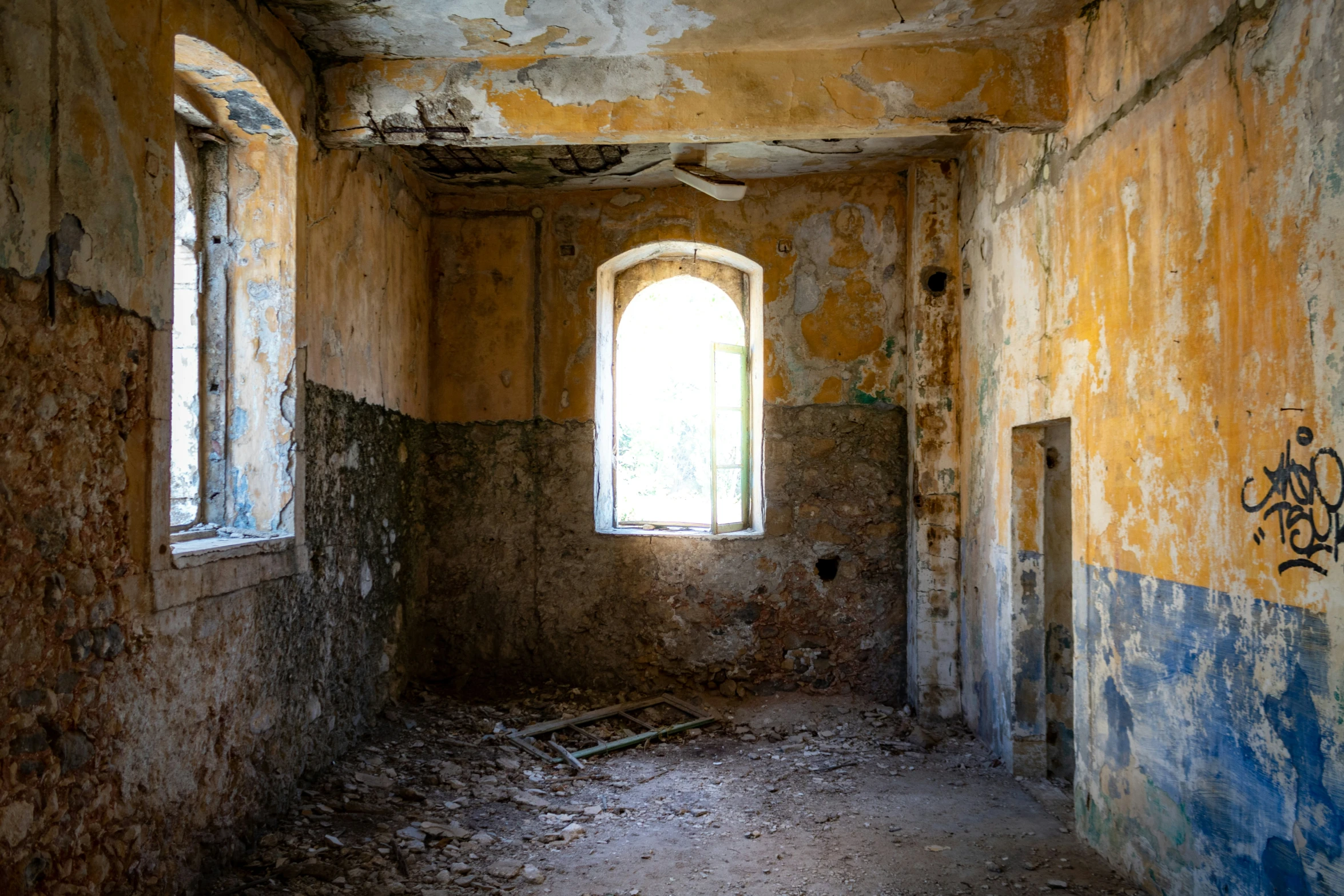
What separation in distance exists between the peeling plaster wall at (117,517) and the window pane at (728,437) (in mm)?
2384

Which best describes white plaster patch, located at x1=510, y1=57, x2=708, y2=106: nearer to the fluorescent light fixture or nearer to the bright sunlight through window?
the fluorescent light fixture

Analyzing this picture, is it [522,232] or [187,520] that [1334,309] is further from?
[522,232]

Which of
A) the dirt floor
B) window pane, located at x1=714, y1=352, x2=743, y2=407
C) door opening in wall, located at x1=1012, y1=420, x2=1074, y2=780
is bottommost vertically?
the dirt floor

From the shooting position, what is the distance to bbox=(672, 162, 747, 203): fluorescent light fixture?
177 inches

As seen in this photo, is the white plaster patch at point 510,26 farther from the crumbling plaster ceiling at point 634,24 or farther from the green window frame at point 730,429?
the green window frame at point 730,429

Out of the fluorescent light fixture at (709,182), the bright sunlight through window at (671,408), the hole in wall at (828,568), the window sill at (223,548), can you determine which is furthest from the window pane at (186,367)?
the bright sunlight through window at (671,408)

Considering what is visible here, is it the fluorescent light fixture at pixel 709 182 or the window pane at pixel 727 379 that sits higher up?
the fluorescent light fixture at pixel 709 182

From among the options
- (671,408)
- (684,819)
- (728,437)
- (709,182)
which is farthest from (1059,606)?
(671,408)

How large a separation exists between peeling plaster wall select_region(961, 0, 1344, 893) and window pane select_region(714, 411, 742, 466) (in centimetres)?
203

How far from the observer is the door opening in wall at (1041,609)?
366cm

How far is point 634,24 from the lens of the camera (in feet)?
10.3

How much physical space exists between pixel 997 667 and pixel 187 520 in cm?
339

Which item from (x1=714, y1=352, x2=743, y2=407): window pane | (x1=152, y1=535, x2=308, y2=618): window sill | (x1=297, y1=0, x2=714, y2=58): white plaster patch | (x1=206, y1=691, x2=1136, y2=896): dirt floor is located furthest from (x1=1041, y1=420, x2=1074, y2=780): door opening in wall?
(x1=152, y1=535, x2=308, y2=618): window sill

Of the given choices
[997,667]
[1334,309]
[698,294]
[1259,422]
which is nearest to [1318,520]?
[1259,422]
